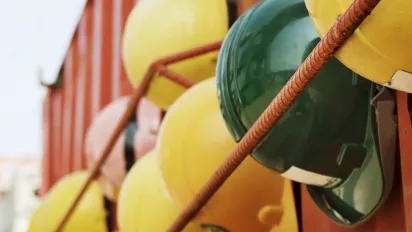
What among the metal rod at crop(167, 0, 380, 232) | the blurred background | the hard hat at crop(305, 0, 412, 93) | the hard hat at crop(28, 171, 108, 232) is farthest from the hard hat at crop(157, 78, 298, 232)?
the blurred background

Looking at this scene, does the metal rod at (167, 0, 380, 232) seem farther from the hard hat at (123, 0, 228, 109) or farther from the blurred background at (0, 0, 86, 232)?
the blurred background at (0, 0, 86, 232)

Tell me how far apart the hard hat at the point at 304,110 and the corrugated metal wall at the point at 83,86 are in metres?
0.98

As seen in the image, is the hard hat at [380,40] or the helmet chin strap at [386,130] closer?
the hard hat at [380,40]

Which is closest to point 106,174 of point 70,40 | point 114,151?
point 114,151

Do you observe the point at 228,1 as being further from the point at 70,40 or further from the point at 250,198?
the point at 70,40

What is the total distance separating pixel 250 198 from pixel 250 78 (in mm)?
148

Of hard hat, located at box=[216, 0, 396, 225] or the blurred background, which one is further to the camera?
the blurred background

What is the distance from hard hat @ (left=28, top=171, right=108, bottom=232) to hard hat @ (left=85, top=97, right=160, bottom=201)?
51mm

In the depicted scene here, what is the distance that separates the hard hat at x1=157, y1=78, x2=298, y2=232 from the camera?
61 cm

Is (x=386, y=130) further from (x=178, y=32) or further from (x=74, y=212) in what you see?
(x=74, y=212)

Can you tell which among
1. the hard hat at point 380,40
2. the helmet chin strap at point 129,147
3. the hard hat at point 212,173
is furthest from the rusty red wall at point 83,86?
the hard hat at point 380,40

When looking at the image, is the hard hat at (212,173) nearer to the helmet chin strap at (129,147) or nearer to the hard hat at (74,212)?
the helmet chin strap at (129,147)

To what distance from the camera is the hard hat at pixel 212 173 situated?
611mm

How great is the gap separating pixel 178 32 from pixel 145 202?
195mm
